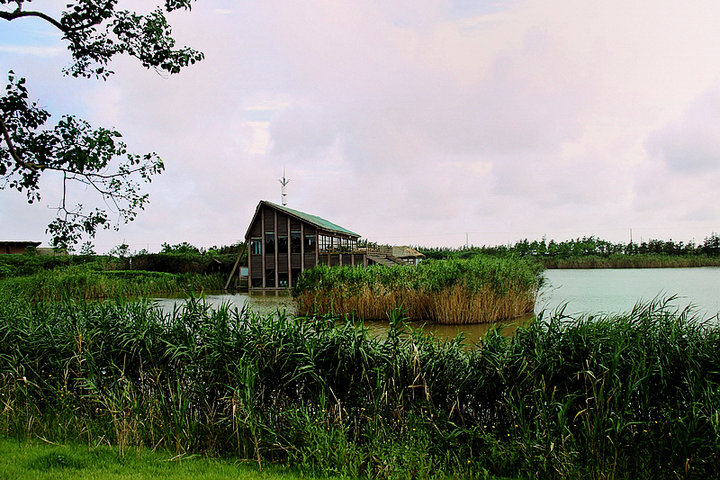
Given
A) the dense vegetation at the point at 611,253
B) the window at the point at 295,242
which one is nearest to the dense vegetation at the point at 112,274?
the window at the point at 295,242

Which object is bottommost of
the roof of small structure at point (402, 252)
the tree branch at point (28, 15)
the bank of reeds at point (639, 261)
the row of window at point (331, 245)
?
the bank of reeds at point (639, 261)

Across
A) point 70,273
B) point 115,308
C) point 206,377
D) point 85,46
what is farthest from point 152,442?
point 70,273

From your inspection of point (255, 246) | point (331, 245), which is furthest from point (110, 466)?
point (331, 245)

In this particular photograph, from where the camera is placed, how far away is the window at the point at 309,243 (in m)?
35.8

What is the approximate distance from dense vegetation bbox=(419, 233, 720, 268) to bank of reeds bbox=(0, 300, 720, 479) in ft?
163

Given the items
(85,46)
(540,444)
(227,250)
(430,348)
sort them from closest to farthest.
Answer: (540,444)
(430,348)
(85,46)
(227,250)

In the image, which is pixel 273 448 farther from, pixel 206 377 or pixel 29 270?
pixel 29 270

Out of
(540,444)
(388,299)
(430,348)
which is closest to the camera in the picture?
(540,444)

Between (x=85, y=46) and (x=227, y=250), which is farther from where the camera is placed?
(x=227, y=250)

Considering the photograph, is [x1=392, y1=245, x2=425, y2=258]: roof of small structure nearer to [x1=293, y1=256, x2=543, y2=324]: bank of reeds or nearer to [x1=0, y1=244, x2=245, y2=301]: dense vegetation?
[x1=0, y1=244, x2=245, y2=301]: dense vegetation

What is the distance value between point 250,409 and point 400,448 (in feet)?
4.81

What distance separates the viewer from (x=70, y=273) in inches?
1068

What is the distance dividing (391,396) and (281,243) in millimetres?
31999

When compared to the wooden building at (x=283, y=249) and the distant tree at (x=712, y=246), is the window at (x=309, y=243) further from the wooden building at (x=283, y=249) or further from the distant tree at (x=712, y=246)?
the distant tree at (x=712, y=246)
